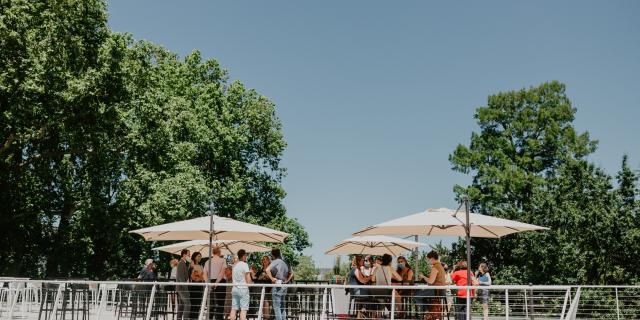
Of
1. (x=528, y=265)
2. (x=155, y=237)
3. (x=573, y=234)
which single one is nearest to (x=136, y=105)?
(x=155, y=237)

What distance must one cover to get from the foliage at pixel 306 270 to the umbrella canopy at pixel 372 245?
52.3 metres

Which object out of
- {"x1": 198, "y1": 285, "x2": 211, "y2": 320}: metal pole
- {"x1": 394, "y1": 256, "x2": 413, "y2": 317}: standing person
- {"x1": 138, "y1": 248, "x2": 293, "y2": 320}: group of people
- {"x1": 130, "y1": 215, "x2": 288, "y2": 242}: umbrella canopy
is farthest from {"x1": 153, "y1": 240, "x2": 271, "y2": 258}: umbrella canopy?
{"x1": 198, "y1": 285, "x2": 211, "y2": 320}: metal pole

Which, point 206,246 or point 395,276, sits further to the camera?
point 206,246

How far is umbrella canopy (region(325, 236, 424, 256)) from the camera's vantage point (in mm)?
19453

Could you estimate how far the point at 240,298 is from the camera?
14.0 metres

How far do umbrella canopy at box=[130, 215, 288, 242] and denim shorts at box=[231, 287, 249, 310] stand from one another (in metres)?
1.26

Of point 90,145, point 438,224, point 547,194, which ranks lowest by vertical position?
point 438,224

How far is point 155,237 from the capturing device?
15.9 m

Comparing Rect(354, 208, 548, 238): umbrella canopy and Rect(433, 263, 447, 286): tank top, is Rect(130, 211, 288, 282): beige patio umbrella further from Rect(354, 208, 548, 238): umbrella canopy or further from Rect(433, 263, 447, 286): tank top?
Rect(433, 263, 447, 286): tank top

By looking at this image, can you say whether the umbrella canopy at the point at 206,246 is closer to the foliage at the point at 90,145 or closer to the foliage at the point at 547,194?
the foliage at the point at 90,145

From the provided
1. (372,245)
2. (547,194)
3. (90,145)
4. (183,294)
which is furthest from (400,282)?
(547,194)

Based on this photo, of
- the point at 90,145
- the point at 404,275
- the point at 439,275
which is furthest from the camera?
the point at 90,145

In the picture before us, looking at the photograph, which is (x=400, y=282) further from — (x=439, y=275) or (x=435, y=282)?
(x=439, y=275)

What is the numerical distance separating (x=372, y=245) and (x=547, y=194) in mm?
21158
